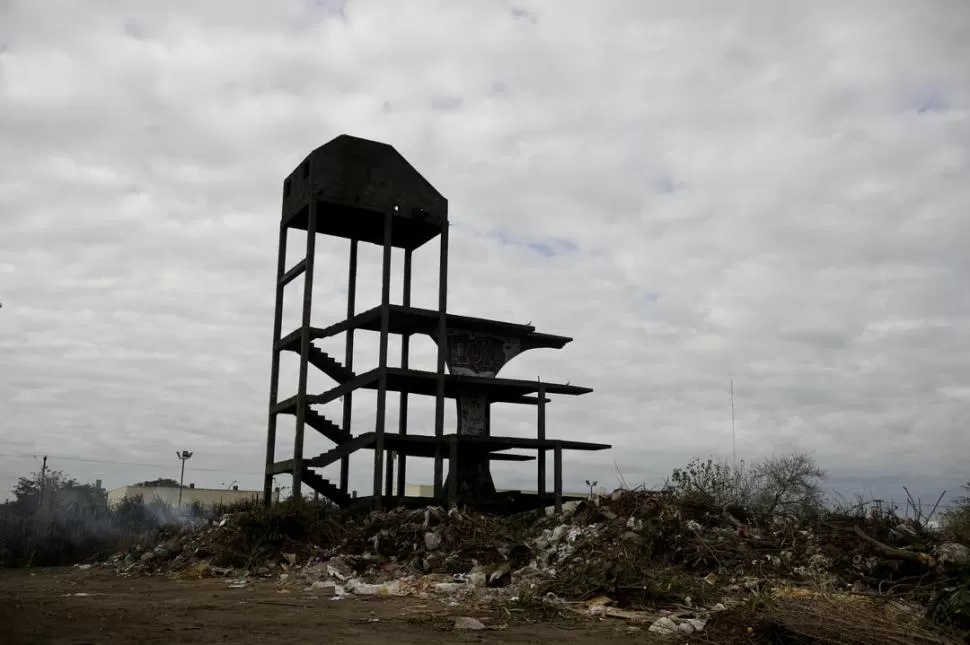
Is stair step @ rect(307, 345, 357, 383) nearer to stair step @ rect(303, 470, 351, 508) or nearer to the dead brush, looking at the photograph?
stair step @ rect(303, 470, 351, 508)

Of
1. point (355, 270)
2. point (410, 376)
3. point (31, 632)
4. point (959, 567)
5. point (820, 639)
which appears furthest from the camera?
point (355, 270)

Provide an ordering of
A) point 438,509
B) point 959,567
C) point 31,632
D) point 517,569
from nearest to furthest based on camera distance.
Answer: point 31,632, point 959,567, point 517,569, point 438,509

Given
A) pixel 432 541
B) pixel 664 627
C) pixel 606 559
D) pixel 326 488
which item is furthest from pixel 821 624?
pixel 326 488

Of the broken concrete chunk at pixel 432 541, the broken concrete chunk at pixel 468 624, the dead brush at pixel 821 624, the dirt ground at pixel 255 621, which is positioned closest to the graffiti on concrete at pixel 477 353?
the broken concrete chunk at pixel 432 541

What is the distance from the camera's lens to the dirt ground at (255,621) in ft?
30.9

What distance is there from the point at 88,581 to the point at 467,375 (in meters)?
10.4

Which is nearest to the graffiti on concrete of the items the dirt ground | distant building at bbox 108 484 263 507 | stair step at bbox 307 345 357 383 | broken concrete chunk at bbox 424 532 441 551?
stair step at bbox 307 345 357 383

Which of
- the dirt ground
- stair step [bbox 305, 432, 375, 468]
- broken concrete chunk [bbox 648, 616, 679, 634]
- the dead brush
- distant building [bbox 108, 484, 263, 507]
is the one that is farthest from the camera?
distant building [bbox 108, 484, 263, 507]

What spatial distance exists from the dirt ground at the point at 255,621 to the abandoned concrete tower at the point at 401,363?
8.61m

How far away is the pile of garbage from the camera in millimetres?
11766

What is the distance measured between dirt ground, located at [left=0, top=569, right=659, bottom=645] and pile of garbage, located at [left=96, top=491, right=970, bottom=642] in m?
0.83

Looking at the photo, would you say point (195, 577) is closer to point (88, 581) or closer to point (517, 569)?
point (88, 581)

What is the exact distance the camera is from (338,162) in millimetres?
23859

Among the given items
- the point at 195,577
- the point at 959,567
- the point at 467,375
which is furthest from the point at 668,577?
the point at 467,375
